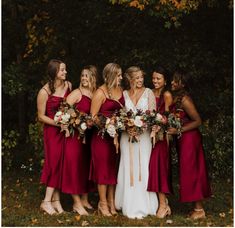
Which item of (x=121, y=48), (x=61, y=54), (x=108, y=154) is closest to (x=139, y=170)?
(x=108, y=154)

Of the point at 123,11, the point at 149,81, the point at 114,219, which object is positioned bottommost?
the point at 114,219

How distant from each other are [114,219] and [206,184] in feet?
4.29

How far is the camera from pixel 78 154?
29.1 ft

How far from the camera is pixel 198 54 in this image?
42.1ft

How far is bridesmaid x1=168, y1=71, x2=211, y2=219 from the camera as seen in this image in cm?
852

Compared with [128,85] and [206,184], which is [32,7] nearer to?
[128,85]

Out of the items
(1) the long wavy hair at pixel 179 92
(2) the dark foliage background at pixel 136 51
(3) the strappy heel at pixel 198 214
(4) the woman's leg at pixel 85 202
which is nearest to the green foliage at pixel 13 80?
(2) the dark foliage background at pixel 136 51

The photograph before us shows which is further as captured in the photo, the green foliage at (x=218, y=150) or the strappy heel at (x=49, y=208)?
the green foliage at (x=218, y=150)

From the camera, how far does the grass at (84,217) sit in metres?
8.39

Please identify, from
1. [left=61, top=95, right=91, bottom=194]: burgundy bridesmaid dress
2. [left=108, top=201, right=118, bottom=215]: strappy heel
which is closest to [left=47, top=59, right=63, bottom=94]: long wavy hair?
[left=61, top=95, right=91, bottom=194]: burgundy bridesmaid dress

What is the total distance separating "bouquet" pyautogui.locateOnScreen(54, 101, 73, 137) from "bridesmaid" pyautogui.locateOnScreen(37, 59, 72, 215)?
0.19m

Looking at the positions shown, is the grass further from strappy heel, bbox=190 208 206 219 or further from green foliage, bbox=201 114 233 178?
green foliage, bbox=201 114 233 178

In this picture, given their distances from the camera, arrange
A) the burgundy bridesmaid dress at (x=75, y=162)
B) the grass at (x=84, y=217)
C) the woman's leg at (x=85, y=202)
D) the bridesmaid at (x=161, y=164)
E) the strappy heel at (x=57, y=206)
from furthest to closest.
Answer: the woman's leg at (x=85, y=202) → the strappy heel at (x=57, y=206) → the burgundy bridesmaid dress at (x=75, y=162) → the bridesmaid at (x=161, y=164) → the grass at (x=84, y=217)

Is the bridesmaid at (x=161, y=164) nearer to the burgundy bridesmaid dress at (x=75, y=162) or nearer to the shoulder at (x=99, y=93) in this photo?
the shoulder at (x=99, y=93)
